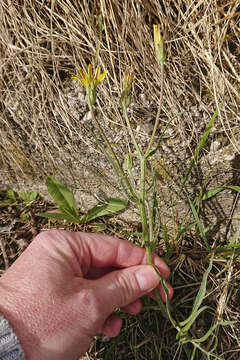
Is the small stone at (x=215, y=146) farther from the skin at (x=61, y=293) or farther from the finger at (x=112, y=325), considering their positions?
the finger at (x=112, y=325)

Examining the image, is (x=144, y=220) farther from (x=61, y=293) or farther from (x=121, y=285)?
(x=61, y=293)

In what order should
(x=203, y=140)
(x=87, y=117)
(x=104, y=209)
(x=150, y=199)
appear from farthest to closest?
(x=104, y=209) → (x=150, y=199) → (x=87, y=117) → (x=203, y=140)

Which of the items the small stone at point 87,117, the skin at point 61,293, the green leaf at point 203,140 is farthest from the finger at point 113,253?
the small stone at point 87,117

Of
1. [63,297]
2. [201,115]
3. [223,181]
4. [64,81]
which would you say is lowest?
[223,181]

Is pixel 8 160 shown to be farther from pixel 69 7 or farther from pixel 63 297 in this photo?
pixel 63 297

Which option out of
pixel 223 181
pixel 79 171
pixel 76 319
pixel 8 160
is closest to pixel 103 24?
pixel 79 171

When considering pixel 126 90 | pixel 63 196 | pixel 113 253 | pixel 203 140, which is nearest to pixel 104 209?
pixel 63 196
